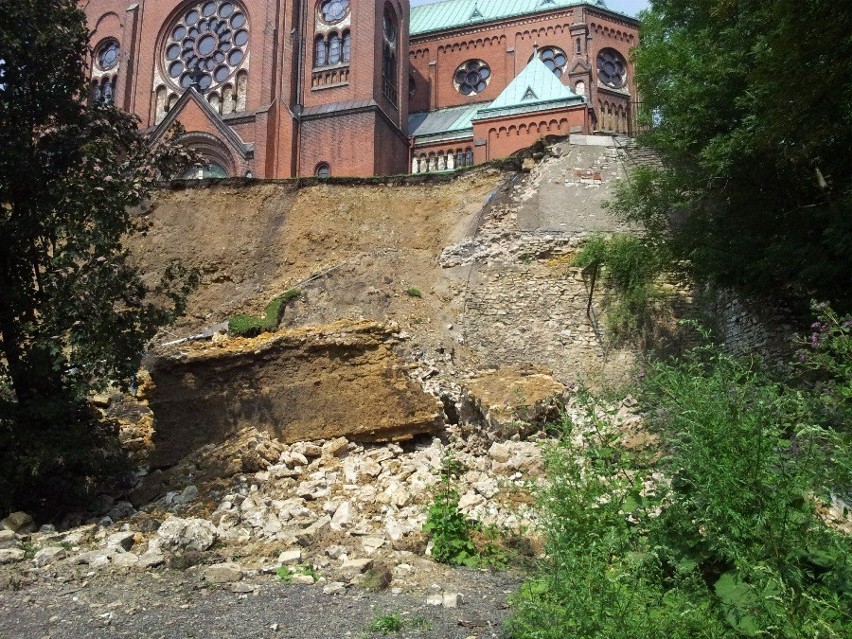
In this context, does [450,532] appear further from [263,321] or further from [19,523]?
[263,321]

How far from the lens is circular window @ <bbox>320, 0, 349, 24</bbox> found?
34.1m

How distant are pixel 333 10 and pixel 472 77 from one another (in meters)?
9.33

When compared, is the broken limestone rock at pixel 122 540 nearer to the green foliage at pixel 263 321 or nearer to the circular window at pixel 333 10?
the green foliage at pixel 263 321

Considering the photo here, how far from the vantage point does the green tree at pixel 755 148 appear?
855cm

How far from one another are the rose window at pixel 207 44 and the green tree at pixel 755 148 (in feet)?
79.9

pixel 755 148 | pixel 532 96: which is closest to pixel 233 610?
pixel 755 148

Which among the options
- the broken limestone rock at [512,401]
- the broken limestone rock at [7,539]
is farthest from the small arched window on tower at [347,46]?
the broken limestone rock at [7,539]

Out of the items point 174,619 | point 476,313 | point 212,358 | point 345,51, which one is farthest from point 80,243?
point 345,51

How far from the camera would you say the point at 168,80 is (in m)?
34.8

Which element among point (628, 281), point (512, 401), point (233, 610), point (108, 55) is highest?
point (108, 55)

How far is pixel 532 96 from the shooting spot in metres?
32.1

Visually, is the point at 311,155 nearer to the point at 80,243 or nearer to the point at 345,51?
the point at 345,51

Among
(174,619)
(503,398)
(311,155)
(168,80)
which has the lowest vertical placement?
(174,619)

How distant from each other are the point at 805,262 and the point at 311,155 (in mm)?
25530
